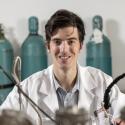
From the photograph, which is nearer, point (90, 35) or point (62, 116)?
point (62, 116)

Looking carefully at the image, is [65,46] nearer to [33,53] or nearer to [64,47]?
[64,47]

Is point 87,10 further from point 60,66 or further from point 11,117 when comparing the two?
point 11,117

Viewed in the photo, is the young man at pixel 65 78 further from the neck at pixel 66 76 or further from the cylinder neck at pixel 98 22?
the cylinder neck at pixel 98 22

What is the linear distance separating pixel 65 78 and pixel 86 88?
107 mm

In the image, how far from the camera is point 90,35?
2000mm

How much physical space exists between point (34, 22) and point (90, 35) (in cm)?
41

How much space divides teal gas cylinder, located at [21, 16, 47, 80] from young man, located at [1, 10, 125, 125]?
699 mm

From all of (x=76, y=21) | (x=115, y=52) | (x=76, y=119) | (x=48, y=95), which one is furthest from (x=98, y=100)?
(x=115, y=52)

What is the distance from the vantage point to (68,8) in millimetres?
2008

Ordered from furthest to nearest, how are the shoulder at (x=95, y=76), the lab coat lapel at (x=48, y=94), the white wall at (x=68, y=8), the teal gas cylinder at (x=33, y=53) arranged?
the white wall at (x=68, y=8), the teal gas cylinder at (x=33, y=53), the shoulder at (x=95, y=76), the lab coat lapel at (x=48, y=94)

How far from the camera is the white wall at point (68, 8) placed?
1.99 meters

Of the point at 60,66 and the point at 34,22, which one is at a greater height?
the point at 34,22

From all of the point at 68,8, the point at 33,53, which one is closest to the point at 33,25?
the point at 33,53

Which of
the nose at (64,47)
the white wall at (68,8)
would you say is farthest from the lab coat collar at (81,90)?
the white wall at (68,8)
